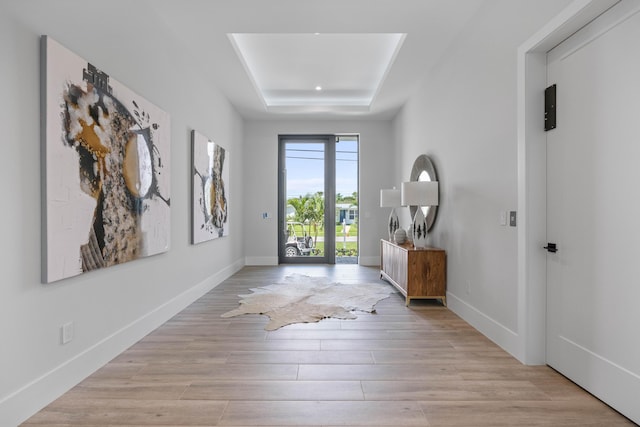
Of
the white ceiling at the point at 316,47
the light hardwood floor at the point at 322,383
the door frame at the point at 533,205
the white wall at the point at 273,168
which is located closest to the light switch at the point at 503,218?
the door frame at the point at 533,205

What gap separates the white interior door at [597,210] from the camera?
73.0 inches

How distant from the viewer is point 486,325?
3146 mm

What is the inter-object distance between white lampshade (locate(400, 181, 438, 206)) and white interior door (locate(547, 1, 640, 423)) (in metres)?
1.73

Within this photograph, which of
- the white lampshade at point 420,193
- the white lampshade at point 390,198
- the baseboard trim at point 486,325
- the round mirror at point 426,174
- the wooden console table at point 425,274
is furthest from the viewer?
the white lampshade at point 390,198

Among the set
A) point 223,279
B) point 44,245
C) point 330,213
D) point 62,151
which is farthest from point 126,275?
point 330,213

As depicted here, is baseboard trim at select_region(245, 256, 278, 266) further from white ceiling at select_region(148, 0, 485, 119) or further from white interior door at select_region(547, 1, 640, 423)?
white interior door at select_region(547, 1, 640, 423)

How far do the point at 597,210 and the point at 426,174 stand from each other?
280 centimetres

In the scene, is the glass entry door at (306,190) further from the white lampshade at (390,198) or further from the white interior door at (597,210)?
the white interior door at (597,210)

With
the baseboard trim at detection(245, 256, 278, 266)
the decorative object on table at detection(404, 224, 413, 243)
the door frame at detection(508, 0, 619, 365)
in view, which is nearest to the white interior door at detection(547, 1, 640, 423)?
the door frame at detection(508, 0, 619, 365)

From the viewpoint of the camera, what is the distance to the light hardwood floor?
1.90 m

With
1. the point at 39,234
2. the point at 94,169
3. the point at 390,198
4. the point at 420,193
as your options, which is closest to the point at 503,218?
the point at 420,193

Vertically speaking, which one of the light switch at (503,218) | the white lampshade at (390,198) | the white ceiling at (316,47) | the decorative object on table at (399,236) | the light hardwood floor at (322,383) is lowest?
the light hardwood floor at (322,383)

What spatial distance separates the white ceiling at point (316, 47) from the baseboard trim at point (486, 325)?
273 centimetres

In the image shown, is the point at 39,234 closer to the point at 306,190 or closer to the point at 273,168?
the point at 273,168
